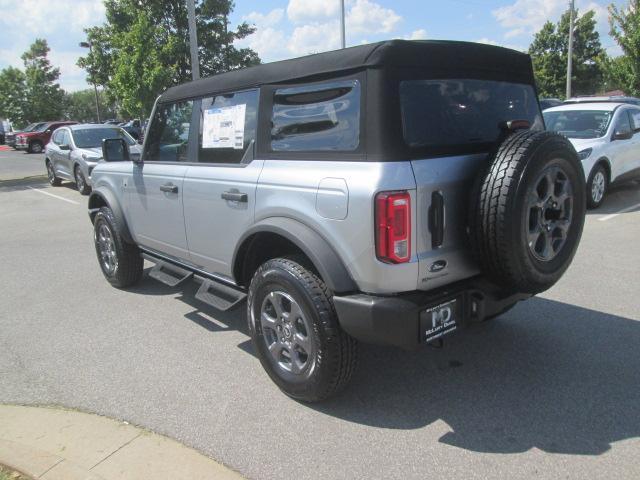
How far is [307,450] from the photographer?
9.12 feet

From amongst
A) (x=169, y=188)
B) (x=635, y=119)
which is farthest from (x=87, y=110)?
(x=169, y=188)

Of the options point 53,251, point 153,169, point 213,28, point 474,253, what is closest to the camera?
point 474,253

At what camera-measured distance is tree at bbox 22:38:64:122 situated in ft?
153

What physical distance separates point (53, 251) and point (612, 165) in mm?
8816

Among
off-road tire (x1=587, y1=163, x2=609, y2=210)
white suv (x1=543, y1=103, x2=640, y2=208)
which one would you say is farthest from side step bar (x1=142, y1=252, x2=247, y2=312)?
off-road tire (x1=587, y1=163, x2=609, y2=210)

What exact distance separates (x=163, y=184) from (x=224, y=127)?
35.3 inches

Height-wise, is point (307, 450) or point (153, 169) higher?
point (153, 169)

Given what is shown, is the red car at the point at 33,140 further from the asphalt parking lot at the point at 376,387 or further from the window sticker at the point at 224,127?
the window sticker at the point at 224,127

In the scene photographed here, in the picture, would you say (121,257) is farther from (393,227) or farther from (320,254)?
(393,227)

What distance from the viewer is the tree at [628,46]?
1966 centimetres

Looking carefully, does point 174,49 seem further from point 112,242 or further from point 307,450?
point 307,450

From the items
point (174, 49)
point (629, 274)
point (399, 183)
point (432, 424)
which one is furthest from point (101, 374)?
point (174, 49)

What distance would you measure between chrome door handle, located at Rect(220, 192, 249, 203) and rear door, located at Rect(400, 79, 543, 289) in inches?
46.2

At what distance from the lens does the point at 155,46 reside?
2105cm
